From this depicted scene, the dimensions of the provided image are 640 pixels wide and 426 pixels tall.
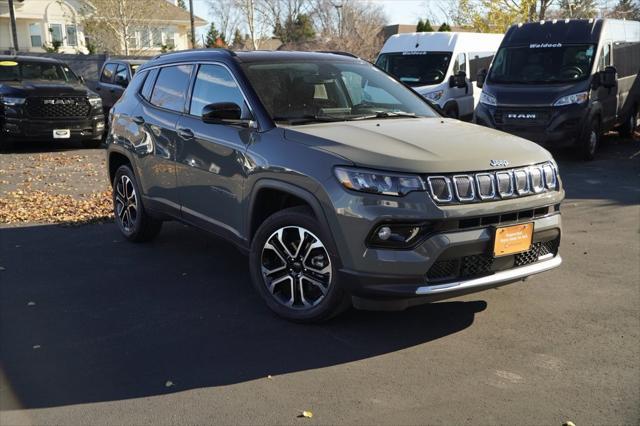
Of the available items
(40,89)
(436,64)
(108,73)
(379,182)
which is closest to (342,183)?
(379,182)

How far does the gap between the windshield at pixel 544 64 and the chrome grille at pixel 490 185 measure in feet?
26.7

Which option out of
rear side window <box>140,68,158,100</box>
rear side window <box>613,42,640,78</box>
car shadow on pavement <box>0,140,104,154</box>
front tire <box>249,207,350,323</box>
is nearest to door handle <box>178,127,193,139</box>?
rear side window <box>140,68,158,100</box>

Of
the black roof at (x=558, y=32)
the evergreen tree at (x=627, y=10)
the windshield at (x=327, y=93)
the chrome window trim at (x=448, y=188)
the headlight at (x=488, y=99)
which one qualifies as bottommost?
the headlight at (x=488, y=99)

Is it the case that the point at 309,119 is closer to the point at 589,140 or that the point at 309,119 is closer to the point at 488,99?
the point at 488,99

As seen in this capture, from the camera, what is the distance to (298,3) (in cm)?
4638

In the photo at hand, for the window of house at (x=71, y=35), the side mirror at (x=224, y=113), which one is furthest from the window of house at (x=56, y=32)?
the side mirror at (x=224, y=113)

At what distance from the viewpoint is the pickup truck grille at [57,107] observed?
1333 cm

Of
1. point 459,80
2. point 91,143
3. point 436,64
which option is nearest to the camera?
point 459,80

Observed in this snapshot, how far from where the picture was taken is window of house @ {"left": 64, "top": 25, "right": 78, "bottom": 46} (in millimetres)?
46156

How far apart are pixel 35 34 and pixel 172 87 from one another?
149ft

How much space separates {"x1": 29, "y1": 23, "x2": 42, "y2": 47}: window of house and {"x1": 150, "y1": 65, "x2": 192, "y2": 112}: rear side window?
1766 inches

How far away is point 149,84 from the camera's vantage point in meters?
6.34

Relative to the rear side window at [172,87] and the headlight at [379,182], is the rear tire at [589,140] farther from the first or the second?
the headlight at [379,182]

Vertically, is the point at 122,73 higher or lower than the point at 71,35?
lower
